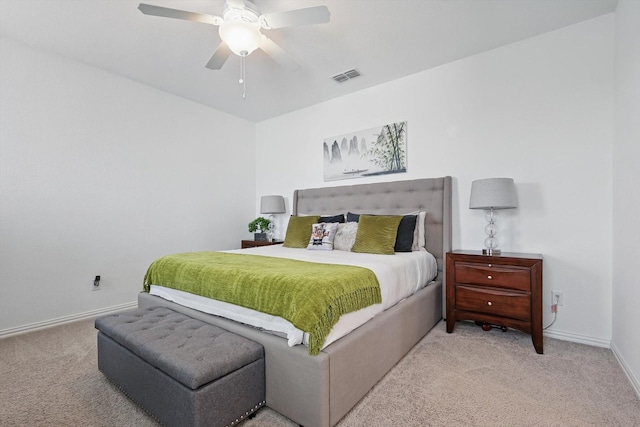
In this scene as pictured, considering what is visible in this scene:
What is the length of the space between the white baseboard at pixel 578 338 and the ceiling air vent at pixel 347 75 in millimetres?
3152

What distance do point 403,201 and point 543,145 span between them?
1352 millimetres

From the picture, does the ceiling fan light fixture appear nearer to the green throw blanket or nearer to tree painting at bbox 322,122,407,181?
the green throw blanket

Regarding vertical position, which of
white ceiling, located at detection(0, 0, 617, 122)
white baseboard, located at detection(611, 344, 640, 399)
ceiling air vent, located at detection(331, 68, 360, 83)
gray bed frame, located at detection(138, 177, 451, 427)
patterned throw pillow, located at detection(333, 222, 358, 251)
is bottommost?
white baseboard, located at detection(611, 344, 640, 399)

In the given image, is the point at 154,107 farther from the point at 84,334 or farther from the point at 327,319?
the point at 327,319

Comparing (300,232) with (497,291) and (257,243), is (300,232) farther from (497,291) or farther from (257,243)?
(497,291)

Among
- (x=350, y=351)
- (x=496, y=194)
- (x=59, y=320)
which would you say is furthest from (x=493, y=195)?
(x=59, y=320)

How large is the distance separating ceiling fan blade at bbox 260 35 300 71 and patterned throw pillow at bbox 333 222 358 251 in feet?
5.40

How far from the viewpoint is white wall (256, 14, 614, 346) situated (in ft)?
8.00

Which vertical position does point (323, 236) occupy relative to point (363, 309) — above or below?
above

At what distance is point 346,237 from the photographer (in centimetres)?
317

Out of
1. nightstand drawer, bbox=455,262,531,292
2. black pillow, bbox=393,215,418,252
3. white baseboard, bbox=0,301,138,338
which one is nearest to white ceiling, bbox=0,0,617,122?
black pillow, bbox=393,215,418,252

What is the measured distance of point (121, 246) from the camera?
Result: 3479 millimetres

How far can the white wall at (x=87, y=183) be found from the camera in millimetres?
2779

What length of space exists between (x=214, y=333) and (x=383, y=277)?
112cm
